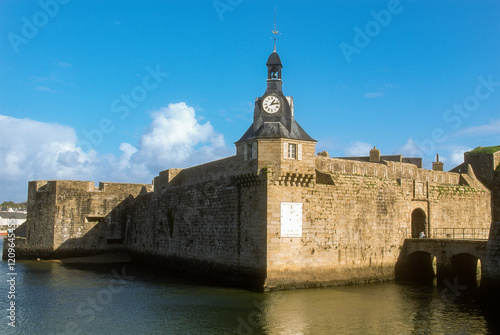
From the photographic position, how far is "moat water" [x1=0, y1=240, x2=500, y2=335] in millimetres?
15859

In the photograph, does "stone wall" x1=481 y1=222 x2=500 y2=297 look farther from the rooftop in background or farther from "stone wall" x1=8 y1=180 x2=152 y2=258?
"stone wall" x1=8 y1=180 x2=152 y2=258

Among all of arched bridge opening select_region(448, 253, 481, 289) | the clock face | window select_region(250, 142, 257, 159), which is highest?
the clock face

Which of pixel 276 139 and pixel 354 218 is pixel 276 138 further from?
pixel 354 218

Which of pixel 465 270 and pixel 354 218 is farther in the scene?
pixel 465 270

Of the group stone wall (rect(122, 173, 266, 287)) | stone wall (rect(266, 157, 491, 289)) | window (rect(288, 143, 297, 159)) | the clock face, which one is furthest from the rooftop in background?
stone wall (rect(122, 173, 266, 287))

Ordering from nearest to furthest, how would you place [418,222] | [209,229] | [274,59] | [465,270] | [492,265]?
[492,265] < [274,59] < [465,270] < [209,229] < [418,222]

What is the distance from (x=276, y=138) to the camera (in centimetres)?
2198

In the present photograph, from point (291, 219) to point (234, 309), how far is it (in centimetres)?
555

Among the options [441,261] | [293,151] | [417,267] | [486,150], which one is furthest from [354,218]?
[486,150]

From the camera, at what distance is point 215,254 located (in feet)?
82.1

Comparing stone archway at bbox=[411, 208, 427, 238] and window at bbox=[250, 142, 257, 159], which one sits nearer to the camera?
window at bbox=[250, 142, 257, 159]

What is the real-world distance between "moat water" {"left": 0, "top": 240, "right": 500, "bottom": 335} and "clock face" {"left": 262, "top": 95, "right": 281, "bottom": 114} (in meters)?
8.76

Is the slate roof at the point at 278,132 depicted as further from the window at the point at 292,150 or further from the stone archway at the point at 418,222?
the stone archway at the point at 418,222

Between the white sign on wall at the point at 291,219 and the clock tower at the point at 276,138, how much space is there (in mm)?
1440
